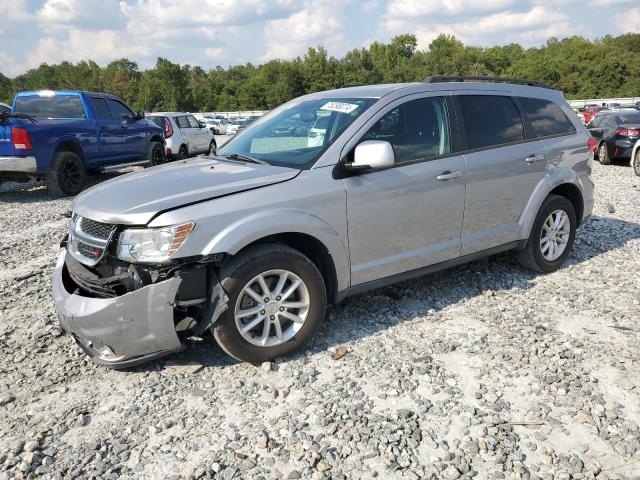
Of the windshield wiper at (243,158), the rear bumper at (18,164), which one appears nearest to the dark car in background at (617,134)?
the windshield wiper at (243,158)

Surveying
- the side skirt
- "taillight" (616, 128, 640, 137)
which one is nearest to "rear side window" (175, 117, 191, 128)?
"taillight" (616, 128, 640, 137)

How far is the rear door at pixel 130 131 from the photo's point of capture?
1234 centimetres

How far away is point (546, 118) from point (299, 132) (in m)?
2.63

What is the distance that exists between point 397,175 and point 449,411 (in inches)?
70.6

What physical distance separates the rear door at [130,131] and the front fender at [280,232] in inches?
382

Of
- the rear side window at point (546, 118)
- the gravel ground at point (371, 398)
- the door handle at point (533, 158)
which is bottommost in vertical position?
the gravel ground at point (371, 398)

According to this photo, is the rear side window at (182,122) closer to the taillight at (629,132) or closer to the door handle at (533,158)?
the taillight at (629,132)

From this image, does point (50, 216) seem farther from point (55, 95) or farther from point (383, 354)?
point (383, 354)

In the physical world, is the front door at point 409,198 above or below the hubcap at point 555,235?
above

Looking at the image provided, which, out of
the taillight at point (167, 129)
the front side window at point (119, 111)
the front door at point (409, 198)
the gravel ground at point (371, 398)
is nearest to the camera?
the gravel ground at point (371, 398)

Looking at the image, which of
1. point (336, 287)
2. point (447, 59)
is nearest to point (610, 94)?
point (447, 59)

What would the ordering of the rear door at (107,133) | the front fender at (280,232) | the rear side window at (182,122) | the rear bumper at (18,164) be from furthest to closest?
the rear side window at (182,122), the rear door at (107,133), the rear bumper at (18,164), the front fender at (280,232)

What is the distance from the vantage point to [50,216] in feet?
29.3

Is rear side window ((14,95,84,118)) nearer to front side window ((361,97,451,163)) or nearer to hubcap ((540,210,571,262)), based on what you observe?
front side window ((361,97,451,163))
